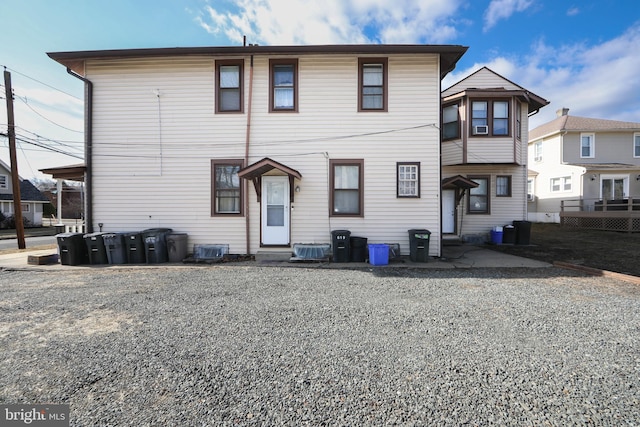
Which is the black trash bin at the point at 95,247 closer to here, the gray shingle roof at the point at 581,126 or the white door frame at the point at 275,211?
the white door frame at the point at 275,211

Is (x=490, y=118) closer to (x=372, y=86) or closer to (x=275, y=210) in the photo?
(x=372, y=86)

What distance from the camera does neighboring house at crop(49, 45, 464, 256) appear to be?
29.3 ft

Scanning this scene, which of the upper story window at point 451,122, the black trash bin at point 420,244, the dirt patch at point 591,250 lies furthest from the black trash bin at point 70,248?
the upper story window at point 451,122

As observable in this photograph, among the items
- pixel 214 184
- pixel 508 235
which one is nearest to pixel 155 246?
pixel 214 184

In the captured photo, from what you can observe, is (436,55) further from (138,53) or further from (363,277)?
(138,53)

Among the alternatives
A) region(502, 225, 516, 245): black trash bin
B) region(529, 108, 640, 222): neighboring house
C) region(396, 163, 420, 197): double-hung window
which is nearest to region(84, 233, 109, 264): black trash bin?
region(396, 163, 420, 197): double-hung window

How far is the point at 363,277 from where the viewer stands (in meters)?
6.82

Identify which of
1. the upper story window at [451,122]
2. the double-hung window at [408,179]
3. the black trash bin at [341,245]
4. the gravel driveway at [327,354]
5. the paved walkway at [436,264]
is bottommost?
the gravel driveway at [327,354]

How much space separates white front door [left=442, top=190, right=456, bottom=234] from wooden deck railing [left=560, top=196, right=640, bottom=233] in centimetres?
959

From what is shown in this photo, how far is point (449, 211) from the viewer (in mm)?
12336

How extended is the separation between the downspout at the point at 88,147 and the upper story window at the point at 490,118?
533 inches

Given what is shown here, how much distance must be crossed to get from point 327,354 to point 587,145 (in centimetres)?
2569

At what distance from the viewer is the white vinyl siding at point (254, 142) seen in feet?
29.4

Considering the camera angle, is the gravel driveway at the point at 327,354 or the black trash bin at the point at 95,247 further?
the black trash bin at the point at 95,247
